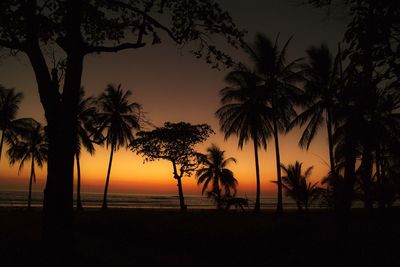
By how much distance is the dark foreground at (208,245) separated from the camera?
25.9 ft

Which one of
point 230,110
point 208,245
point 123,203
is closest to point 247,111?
point 230,110

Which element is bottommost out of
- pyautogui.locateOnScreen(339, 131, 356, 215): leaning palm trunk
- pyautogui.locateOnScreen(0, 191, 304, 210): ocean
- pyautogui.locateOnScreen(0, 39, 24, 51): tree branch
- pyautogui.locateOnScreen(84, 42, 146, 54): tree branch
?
pyautogui.locateOnScreen(0, 191, 304, 210): ocean

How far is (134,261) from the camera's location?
29.0 ft

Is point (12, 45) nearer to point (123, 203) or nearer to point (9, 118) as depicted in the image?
point (9, 118)

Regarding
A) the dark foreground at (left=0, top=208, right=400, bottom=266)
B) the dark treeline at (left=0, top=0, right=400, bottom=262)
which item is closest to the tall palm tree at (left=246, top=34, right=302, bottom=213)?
the dark treeline at (left=0, top=0, right=400, bottom=262)

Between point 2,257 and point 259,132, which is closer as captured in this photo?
point 2,257

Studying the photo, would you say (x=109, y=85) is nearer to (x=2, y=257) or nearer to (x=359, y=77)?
(x=2, y=257)

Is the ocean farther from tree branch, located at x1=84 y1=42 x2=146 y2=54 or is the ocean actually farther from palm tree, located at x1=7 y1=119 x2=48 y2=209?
tree branch, located at x1=84 y1=42 x2=146 y2=54

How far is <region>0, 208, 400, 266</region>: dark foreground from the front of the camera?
789 cm

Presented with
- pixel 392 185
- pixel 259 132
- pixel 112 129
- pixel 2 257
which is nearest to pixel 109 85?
pixel 112 129

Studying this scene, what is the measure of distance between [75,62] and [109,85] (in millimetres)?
29082

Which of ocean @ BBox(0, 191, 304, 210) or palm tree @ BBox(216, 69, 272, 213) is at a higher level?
palm tree @ BBox(216, 69, 272, 213)

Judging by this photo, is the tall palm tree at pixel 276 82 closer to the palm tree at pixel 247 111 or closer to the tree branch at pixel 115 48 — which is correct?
the palm tree at pixel 247 111

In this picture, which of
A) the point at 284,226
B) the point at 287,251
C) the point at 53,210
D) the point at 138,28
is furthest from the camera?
the point at 284,226
